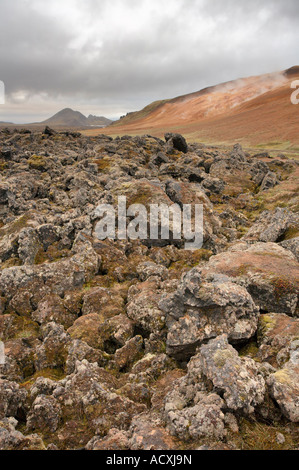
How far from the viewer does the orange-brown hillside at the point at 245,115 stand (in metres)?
81.8

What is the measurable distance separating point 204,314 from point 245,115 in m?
117

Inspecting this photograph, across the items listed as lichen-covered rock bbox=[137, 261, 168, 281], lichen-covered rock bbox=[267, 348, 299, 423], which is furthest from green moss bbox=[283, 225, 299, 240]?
lichen-covered rock bbox=[267, 348, 299, 423]

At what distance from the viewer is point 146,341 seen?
820cm

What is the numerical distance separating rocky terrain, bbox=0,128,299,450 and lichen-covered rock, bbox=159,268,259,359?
0.10 ft

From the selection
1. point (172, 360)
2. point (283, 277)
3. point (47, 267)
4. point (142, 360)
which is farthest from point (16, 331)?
point (283, 277)

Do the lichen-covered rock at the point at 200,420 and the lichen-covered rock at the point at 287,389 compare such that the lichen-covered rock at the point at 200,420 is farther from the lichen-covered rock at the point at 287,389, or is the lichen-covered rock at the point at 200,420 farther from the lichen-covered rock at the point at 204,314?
the lichen-covered rock at the point at 204,314

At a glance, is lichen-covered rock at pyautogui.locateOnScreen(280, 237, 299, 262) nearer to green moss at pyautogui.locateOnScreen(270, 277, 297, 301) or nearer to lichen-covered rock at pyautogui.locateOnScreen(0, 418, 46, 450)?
green moss at pyautogui.locateOnScreen(270, 277, 297, 301)

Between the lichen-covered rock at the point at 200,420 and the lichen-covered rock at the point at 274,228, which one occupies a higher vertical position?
the lichen-covered rock at the point at 274,228

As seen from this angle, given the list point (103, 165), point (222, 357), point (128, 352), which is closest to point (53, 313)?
point (128, 352)

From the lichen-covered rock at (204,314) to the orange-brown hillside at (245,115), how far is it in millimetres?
68788

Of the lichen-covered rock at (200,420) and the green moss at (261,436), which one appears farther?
the lichen-covered rock at (200,420)

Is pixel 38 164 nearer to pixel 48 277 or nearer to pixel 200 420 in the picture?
pixel 48 277

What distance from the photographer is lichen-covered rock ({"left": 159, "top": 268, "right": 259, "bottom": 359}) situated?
7.22m

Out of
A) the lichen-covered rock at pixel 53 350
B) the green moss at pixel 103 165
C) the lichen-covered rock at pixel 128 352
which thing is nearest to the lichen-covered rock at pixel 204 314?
the lichen-covered rock at pixel 128 352
